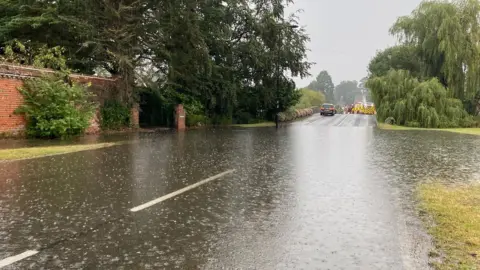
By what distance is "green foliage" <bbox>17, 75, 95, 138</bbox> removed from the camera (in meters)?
18.3

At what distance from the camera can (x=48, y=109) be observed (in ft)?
61.3

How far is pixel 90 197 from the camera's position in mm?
7430

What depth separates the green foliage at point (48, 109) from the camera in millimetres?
18297

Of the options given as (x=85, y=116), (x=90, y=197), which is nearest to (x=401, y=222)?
(x=90, y=197)

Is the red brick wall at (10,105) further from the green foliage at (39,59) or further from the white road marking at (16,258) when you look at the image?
the white road marking at (16,258)

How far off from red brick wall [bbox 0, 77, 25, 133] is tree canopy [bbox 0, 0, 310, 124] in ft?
15.2

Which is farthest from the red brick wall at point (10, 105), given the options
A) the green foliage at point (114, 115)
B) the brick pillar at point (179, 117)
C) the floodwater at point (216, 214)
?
the brick pillar at point (179, 117)

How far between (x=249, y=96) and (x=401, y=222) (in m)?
34.7

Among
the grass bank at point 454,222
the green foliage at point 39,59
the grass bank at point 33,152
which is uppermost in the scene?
the green foliage at point 39,59

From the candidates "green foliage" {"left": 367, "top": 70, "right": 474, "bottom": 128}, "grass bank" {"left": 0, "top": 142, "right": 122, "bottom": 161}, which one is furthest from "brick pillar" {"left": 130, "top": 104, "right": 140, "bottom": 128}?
"green foliage" {"left": 367, "top": 70, "right": 474, "bottom": 128}

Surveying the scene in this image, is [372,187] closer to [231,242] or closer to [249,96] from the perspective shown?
[231,242]

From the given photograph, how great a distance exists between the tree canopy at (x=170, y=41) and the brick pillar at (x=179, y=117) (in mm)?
838

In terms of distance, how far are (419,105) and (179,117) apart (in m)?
18.8

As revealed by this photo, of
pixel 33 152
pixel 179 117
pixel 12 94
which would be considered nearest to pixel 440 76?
pixel 179 117
